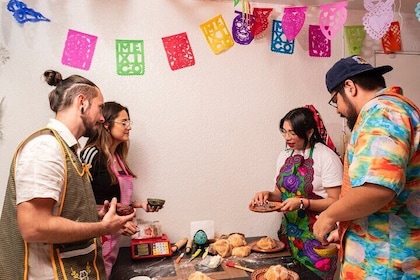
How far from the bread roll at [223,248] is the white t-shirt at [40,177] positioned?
913mm

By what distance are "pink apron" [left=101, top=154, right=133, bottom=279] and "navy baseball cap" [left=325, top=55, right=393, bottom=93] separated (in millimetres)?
1194

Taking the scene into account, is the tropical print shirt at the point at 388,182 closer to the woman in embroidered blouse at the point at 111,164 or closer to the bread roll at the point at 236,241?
the bread roll at the point at 236,241

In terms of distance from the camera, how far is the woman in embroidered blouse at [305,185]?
174 cm

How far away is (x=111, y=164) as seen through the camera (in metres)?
1.81

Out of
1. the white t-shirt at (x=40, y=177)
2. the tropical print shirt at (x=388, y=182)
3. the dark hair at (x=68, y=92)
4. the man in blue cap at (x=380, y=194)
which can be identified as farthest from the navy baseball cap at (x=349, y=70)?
the white t-shirt at (x=40, y=177)

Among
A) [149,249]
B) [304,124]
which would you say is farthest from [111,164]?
[304,124]

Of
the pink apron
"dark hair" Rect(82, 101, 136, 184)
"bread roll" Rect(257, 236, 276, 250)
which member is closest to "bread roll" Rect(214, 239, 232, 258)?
"bread roll" Rect(257, 236, 276, 250)

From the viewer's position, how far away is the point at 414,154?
3.54 ft

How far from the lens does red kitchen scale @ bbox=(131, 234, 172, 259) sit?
5.74 ft

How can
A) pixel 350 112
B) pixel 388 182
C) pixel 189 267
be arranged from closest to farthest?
pixel 388 182, pixel 350 112, pixel 189 267

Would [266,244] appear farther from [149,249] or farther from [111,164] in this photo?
[111,164]

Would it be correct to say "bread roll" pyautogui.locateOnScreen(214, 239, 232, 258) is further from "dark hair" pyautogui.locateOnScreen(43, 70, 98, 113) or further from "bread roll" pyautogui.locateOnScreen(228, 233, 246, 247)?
"dark hair" pyautogui.locateOnScreen(43, 70, 98, 113)

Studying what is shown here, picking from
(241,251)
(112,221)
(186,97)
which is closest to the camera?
(112,221)

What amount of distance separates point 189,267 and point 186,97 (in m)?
1.04
